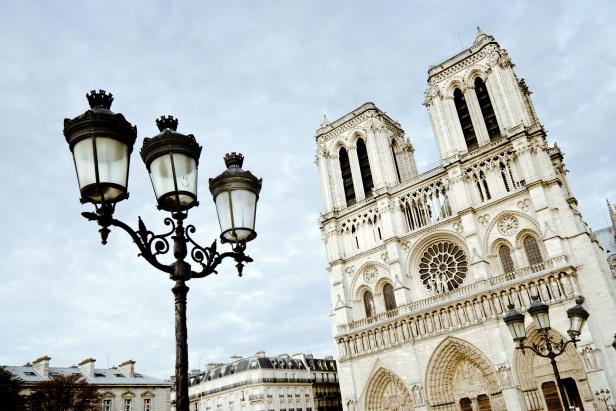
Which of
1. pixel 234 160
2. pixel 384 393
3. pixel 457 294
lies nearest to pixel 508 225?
pixel 457 294

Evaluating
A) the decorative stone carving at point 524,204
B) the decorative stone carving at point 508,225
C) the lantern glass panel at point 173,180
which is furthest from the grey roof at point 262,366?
the lantern glass panel at point 173,180

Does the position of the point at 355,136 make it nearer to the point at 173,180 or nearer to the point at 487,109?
the point at 487,109

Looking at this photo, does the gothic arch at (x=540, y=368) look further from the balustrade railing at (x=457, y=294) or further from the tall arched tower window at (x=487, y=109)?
the tall arched tower window at (x=487, y=109)

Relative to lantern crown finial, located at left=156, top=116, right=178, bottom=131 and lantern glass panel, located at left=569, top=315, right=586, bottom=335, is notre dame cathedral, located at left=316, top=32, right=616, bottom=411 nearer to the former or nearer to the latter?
lantern glass panel, located at left=569, top=315, right=586, bottom=335

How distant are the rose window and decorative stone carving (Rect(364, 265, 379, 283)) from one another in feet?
8.97

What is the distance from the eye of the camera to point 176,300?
4.29m

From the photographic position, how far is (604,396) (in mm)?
21719

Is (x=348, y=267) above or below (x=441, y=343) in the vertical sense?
above

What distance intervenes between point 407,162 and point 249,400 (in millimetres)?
21262

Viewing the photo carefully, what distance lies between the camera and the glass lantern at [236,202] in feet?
16.3

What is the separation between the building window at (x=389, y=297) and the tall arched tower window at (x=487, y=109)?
1039 centimetres

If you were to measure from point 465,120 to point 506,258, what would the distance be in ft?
28.7

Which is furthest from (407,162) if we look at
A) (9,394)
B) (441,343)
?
(9,394)

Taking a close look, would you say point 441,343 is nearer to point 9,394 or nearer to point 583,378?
point 583,378
